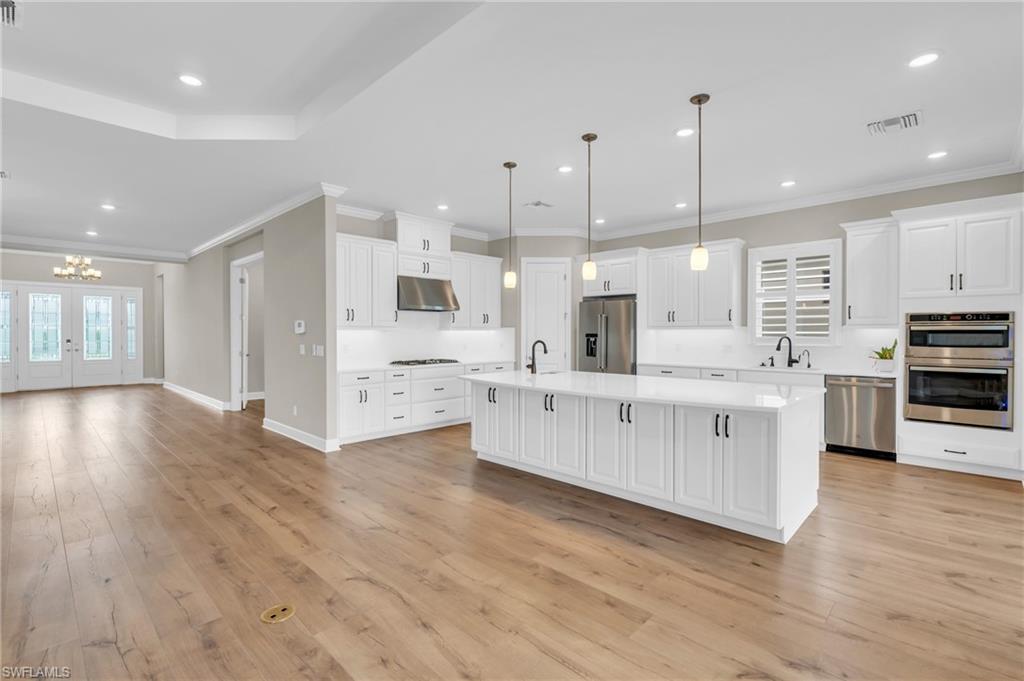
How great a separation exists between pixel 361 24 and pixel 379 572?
3.04 m

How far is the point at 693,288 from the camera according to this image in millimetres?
6316

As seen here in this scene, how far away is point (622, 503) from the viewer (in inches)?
144

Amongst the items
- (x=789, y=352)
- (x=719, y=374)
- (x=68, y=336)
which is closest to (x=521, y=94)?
(x=719, y=374)

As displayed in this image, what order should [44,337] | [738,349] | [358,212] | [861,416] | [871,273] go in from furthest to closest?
[44,337] → [738,349] → [358,212] → [871,273] → [861,416]

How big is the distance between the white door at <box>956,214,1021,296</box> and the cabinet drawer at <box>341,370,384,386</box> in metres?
5.94

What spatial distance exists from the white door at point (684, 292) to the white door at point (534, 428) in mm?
3134

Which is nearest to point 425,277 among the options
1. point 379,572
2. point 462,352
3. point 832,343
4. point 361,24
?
point 462,352

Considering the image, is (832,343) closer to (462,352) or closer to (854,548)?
(854,548)

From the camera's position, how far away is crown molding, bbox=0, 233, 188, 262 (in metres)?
7.51

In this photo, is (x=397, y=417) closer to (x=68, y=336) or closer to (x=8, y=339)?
(x=68, y=336)

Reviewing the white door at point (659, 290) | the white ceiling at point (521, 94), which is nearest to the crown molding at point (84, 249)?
the white ceiling at point (521, 94)

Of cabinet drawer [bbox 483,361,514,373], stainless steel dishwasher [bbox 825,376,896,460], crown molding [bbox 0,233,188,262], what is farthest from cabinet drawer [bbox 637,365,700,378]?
crown molding [bbox 0,233,188,262]

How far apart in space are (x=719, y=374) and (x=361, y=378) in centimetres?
429

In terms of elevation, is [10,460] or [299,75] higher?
[299,75]
